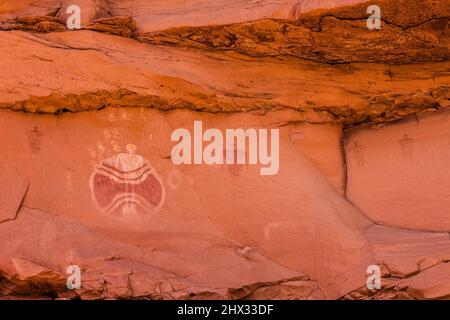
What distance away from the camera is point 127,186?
17.2ft

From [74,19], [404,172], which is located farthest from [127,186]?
[404,172]

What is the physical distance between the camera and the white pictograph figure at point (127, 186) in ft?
17.1

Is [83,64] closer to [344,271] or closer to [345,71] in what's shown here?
[345,71]

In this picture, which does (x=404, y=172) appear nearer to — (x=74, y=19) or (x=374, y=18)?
(x=374, y=18)

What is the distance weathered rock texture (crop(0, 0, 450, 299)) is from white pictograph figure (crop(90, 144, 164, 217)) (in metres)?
0.01

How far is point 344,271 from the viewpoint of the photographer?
5.08 meters

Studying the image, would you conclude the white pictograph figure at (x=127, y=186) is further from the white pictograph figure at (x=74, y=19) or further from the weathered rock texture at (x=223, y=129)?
the white pictograph figure at (x=74, y=19)

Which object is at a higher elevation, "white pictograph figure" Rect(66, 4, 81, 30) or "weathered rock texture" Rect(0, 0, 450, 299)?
"white pictograph figure" Rect(66, 4, 81, 30)

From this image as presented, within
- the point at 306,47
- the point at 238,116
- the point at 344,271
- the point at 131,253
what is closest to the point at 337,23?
the point at 306,47

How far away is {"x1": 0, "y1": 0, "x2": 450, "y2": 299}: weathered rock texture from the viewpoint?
496 cm

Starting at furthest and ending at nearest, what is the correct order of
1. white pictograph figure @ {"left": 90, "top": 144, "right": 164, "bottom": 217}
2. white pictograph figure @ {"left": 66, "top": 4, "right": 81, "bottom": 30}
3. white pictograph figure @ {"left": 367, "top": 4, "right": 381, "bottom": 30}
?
white pictograph figure @ {"left": 66, "top": 4, "right": 81, "bottom": 30}, white pictograph figure @ {"left": 90, "top": 144, "right": 164, "bottom": 217}, white pictograph figure @ {"left": 367, "top": 4, "right": 381, "bottom": 30}

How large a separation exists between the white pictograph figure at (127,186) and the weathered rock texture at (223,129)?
1 centimetres

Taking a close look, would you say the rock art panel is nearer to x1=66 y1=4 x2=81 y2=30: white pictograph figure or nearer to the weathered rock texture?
the weathered rock texture

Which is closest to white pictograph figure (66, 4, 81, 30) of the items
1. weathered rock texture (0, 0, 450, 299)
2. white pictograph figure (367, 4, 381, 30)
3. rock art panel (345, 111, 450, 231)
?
weathered rock texture (0, 0, 450, 299)
